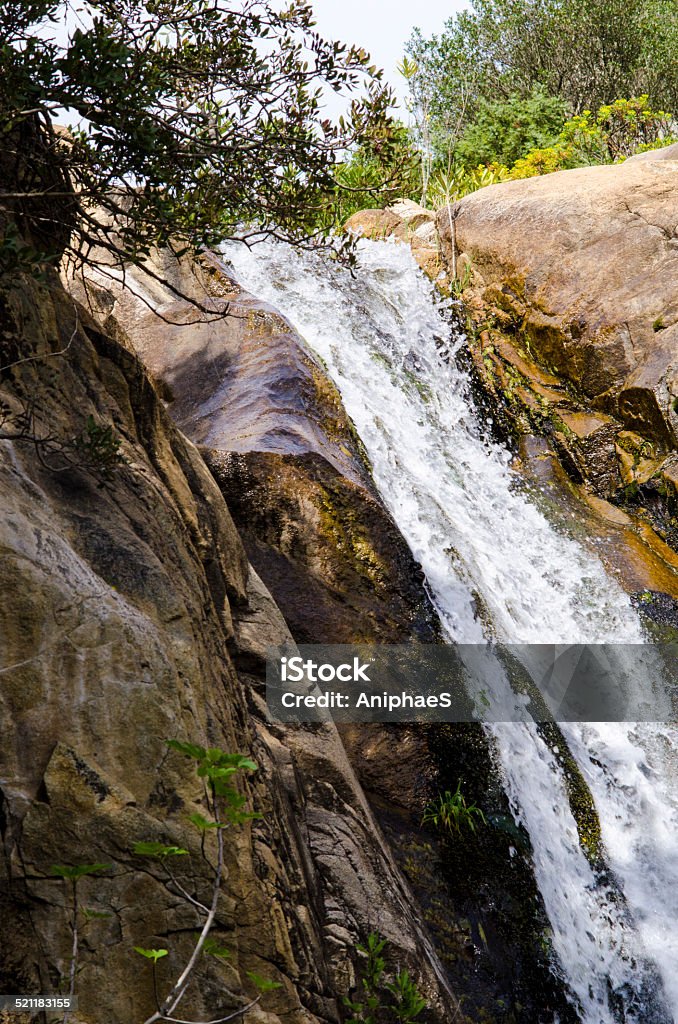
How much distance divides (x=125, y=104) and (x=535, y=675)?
5.77 metres

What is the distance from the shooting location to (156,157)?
366 centimetres

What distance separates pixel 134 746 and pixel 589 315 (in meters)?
9.46

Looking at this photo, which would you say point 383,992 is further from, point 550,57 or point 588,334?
point 550,57

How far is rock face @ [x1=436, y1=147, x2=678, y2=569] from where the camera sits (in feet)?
33.1

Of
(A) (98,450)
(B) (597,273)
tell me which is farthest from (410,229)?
(A) (98,450)

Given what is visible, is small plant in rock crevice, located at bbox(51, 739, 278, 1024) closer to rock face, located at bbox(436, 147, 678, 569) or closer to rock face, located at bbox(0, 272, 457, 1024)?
rock face, located at bbox(0, 272, 457, 1024)

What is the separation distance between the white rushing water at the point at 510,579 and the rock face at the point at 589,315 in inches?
32.3

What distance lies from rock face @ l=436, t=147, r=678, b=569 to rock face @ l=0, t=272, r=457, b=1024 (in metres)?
6.51

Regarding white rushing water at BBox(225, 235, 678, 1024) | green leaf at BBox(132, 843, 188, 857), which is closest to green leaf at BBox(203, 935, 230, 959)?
green leaf at BBox(132, 843, 188, 857)

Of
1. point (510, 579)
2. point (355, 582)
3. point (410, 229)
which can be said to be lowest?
point (355, 582)

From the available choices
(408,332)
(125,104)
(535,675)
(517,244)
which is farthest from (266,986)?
(517,244)

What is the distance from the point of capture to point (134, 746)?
291 cm

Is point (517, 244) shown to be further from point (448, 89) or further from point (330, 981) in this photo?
point (448, 89)

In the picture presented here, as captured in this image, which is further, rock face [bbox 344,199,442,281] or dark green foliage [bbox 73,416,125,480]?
rock face [bbox 344,199,442,281]
